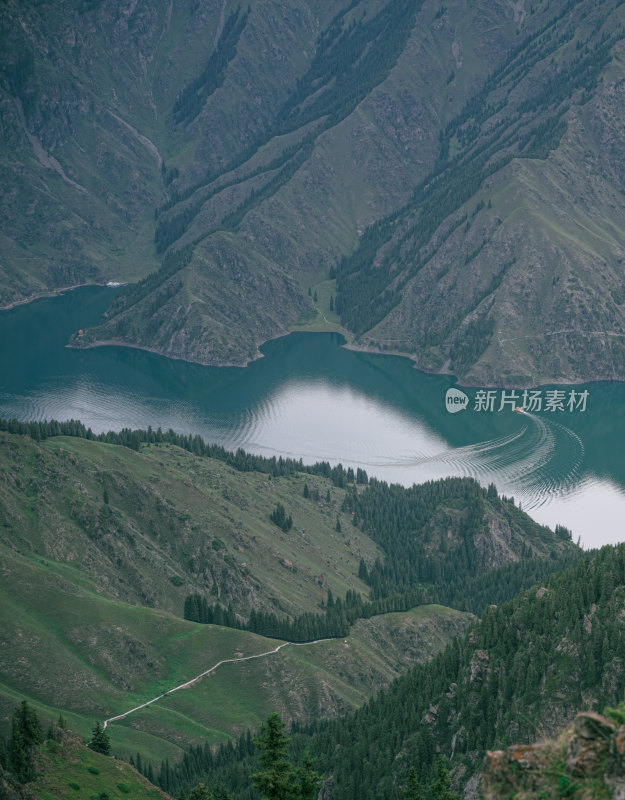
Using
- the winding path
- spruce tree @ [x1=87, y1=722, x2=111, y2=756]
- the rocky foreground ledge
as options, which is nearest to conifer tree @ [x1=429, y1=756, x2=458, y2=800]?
the rocky foreground ledge

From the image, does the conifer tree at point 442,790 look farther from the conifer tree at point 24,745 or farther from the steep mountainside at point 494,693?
the conifer tree at point 24,745

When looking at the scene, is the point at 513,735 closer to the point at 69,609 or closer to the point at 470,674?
the point at 470,674

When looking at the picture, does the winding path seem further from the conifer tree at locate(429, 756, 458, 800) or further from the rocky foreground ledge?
the rocky foreground ledge

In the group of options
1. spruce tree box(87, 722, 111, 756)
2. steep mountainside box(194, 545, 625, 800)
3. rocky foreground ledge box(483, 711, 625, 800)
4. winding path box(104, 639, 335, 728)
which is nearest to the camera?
rocky foreground ledge box(483, 711, 625, 800)

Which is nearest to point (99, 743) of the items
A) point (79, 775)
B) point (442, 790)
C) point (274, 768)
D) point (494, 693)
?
point (79, 775)

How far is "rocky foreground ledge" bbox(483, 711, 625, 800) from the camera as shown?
50.0 m

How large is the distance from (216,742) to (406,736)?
32041 mm

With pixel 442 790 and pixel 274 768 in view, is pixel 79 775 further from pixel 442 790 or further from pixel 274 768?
pixel 442 790

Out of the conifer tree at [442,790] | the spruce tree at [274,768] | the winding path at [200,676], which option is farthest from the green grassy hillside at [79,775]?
the winding path at [200,676]

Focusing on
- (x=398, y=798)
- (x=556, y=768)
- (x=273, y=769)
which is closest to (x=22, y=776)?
(x=273, y=769)

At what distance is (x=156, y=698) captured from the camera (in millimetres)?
160250

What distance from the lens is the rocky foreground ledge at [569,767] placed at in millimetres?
49969

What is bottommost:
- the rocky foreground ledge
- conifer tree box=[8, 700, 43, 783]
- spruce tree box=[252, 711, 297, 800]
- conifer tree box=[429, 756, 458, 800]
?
conifer tree box=[8, 700, 43, 783]

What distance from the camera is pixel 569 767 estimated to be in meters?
52.0
